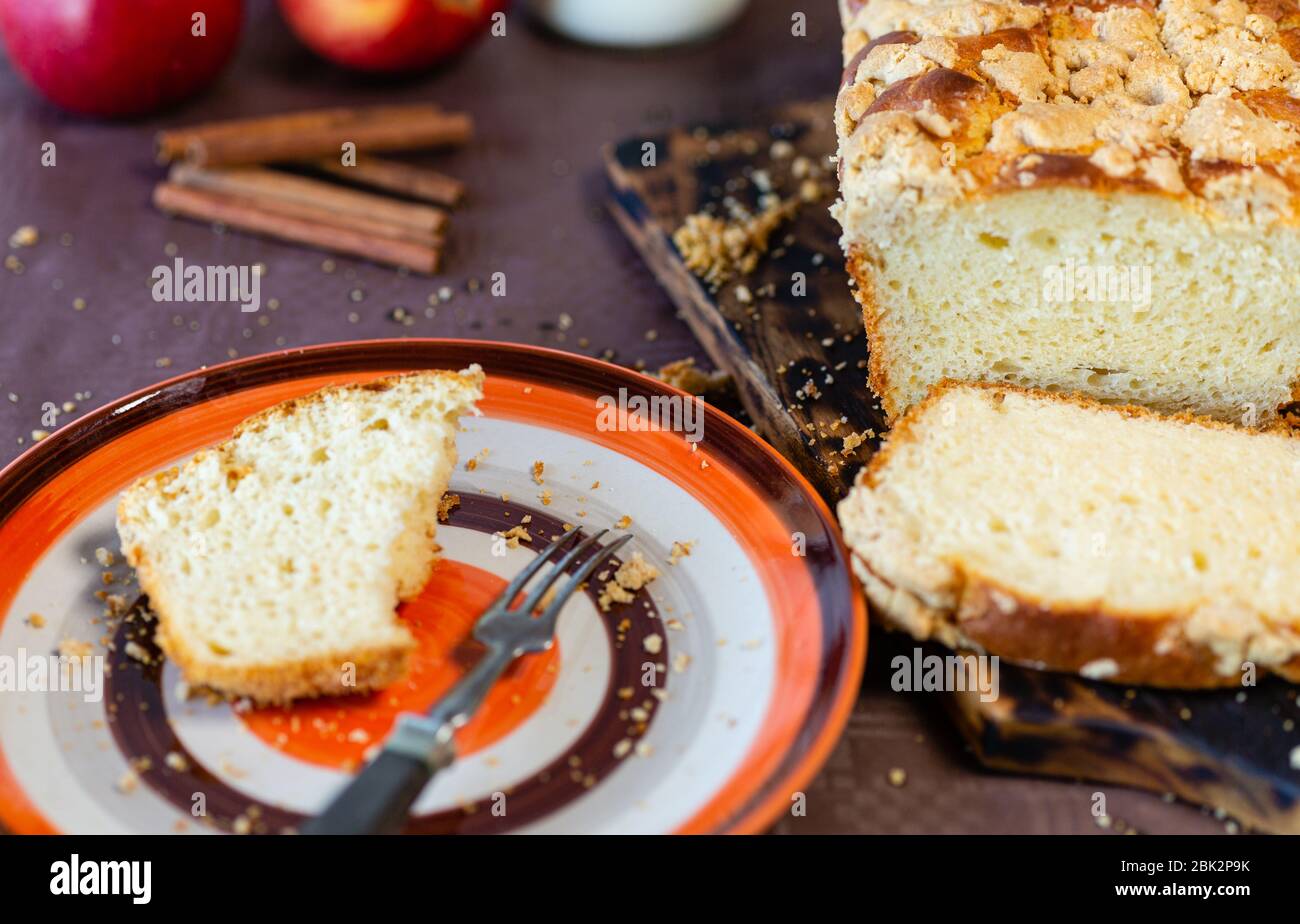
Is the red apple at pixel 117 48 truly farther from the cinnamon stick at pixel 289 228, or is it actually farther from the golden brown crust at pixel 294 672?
the golden brown crust at pixel 294 672

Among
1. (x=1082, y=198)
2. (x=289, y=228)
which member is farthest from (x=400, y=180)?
(x=1082, y=198)

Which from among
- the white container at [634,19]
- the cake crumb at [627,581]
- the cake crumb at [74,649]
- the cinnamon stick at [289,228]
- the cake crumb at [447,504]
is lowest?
the cake crumb at [74,649]

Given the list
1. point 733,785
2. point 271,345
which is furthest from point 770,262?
point 733,785

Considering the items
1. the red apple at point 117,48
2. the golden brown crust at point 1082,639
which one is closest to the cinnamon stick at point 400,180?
the red apple at point 117,48

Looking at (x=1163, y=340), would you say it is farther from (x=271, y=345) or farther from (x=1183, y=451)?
(x=271, y=345)

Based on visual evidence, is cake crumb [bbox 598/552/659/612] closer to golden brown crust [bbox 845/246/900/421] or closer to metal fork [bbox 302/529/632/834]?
metal fork [bbox 302/529/632/834]

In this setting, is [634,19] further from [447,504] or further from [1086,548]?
[1086,548]
